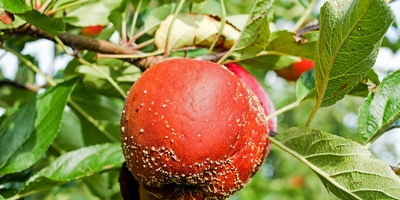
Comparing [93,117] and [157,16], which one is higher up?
[157,16]

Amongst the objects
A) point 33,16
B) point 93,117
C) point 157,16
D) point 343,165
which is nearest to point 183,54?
point 157,16

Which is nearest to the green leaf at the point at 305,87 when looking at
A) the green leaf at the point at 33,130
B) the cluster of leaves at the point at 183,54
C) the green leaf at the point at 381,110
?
the cluster of leaves at the point at 183,54

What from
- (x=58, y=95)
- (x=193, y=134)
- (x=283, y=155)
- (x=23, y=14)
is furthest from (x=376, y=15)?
(x=283, y=155)

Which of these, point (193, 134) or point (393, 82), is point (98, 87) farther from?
point (393, 82)

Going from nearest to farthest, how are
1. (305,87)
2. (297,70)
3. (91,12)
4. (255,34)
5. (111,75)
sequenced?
(255,34), (305,87), (111,75), (91,12), (297,70)

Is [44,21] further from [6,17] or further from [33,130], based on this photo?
[33,130]

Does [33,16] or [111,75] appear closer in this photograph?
[33,16]
